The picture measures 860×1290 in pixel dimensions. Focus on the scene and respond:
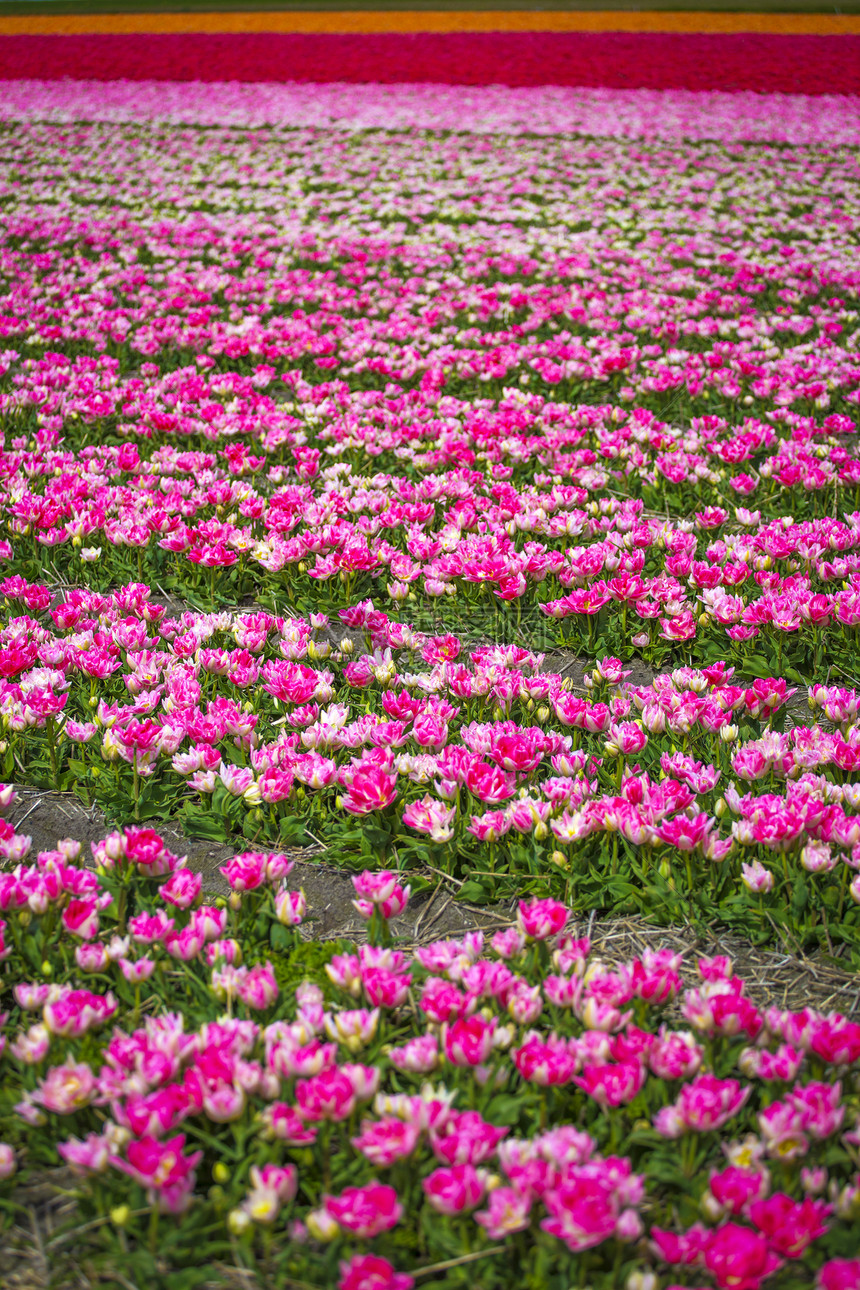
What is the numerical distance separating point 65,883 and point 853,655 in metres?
2.89

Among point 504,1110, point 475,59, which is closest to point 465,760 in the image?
point 504,1110

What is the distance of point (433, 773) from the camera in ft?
8.62

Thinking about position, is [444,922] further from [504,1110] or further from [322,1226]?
[322,1226]

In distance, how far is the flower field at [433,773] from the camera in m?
1.60

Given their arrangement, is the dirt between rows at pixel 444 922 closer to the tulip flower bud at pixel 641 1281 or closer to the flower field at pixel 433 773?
the flower field at pixel 433 773

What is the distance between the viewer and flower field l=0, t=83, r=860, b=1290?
160 centimetres

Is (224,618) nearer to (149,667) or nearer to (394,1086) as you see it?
(149,667)

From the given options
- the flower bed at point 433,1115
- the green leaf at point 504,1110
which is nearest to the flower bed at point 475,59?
the flower bed at point 433,1115

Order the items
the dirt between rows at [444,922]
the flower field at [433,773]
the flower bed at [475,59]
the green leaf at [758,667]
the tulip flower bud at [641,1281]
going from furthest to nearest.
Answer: the flower bed at [475,59] < the green leaf at [758,667] < the dirt between rows at [444,922] < the flower field at [433,773] < the tulip flower bud at [641,1281]

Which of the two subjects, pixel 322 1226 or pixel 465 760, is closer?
pixel 322 1226

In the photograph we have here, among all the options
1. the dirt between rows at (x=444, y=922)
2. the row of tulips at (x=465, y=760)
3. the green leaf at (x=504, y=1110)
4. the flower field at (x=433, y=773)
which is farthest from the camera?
the row of tulips at (x=465, y=760)

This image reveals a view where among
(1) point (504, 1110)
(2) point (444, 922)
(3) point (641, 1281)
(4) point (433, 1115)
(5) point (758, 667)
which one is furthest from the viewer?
(5) point (758, 667)

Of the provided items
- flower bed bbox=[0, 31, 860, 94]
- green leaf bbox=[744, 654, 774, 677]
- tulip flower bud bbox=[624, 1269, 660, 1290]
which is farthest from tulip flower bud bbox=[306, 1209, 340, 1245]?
flower bed bbox=[0, 31, 860, 94]

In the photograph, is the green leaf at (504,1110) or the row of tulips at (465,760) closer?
the green leaf at (504,1110)
